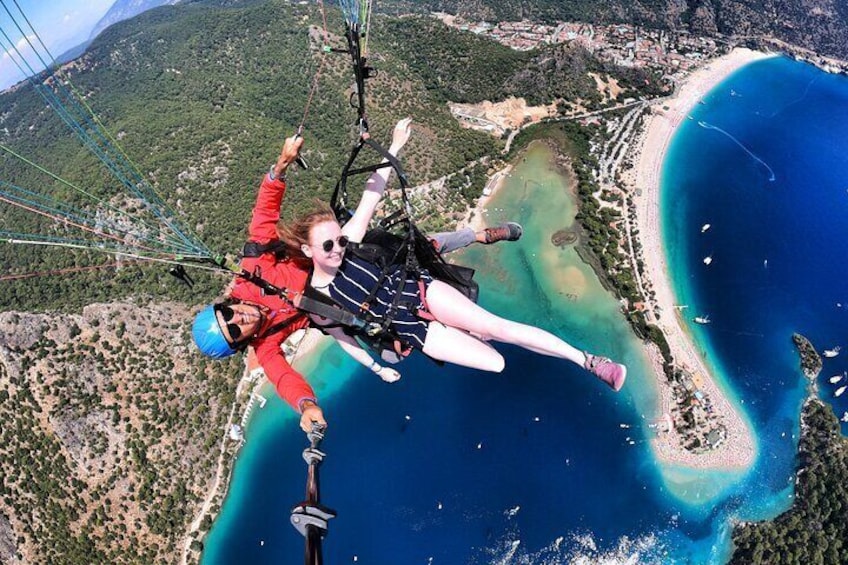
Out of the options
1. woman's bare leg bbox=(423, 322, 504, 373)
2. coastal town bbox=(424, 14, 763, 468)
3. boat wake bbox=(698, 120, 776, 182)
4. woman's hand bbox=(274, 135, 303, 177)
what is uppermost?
woman's hand bbox=(274, 135, 303, 177)

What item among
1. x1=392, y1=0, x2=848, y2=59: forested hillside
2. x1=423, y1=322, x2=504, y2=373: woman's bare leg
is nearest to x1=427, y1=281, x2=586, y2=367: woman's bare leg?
x1=423, y1=322, x2=504, y2=373: woman's bare leg

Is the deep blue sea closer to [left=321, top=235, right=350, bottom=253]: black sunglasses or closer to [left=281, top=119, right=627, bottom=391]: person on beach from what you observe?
[left=281, top=119, right=627, bottom=391]: person on beach

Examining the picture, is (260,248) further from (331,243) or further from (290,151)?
(290,151)

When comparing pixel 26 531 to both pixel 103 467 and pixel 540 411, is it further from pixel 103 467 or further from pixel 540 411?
pixel 540 411

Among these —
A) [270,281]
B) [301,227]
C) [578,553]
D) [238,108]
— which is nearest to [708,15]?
[238,108]

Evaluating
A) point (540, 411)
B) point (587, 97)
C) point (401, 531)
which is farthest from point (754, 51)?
point (401, 531)

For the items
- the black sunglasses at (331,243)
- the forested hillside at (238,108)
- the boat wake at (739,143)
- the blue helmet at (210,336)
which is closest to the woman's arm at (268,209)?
the black sunglasses at (331,243)

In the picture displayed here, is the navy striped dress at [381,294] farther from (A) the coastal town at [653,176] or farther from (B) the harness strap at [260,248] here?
(A) the coastal town at [653,176]
